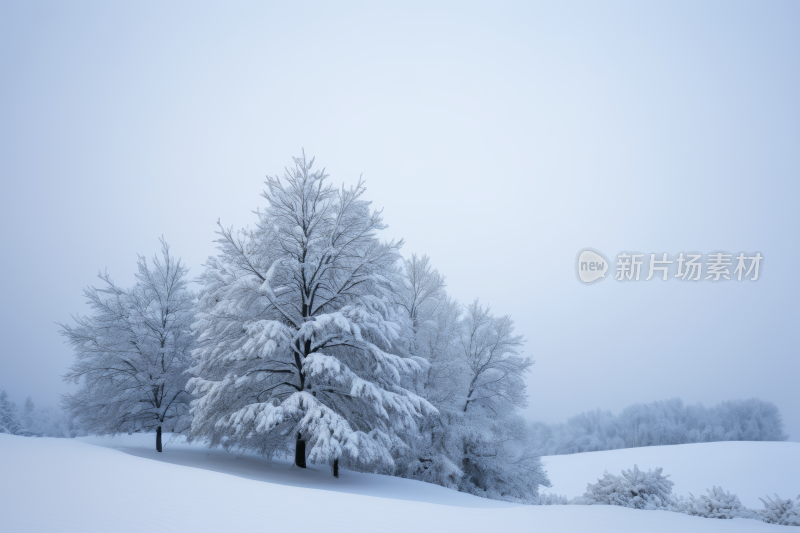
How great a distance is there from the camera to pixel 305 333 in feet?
36.6

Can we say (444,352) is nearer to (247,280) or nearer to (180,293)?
(247,280)

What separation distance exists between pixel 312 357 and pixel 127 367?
8578 millimetres

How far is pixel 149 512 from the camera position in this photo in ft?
16.6

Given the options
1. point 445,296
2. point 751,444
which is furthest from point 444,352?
point 751,444

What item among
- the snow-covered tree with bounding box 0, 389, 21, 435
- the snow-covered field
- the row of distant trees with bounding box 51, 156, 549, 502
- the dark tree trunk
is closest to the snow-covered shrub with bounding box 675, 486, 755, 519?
the snow-covered field

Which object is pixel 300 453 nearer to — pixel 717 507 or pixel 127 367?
pixel 127 367

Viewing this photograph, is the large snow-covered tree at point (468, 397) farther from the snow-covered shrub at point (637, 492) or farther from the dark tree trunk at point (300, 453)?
the snow-covered shrub at point (637, 492)

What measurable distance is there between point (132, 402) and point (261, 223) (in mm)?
8032

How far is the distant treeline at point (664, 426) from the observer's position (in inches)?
1646

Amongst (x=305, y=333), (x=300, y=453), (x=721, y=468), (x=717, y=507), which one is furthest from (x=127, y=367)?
(x=721, y=468)

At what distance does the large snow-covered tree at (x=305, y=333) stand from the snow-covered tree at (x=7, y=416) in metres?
24.5

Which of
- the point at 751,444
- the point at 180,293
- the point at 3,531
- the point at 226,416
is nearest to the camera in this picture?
the point at 3,531

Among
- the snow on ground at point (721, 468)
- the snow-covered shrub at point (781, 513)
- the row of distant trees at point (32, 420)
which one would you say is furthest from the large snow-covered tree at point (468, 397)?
the row of distant trees at point (32, 420)

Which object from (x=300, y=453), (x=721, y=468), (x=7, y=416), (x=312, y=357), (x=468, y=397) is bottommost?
(x=7, y=416)
